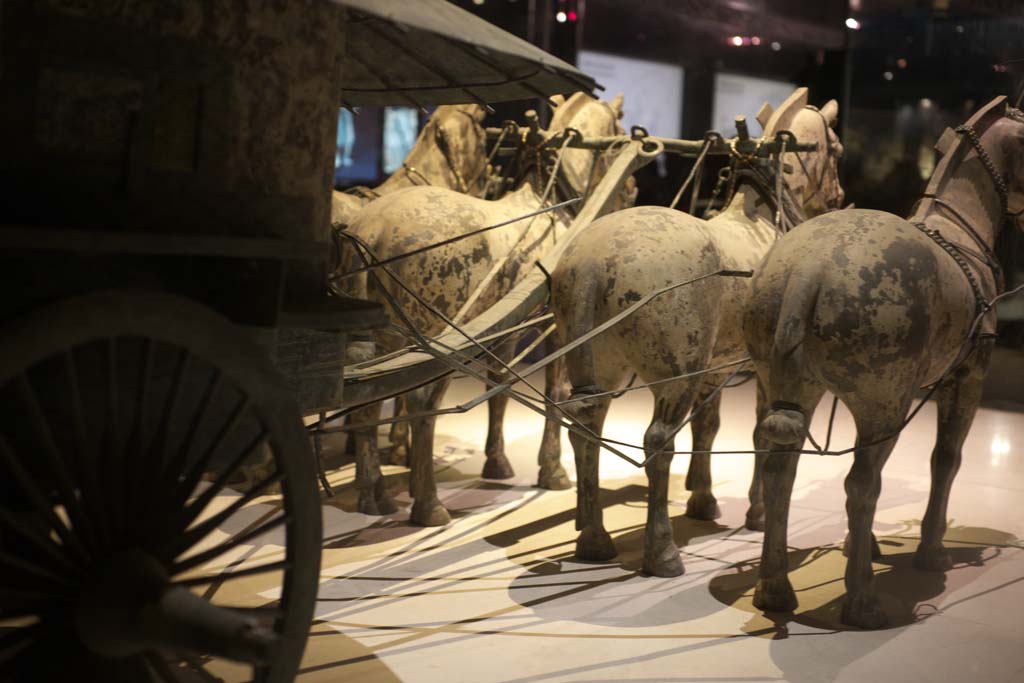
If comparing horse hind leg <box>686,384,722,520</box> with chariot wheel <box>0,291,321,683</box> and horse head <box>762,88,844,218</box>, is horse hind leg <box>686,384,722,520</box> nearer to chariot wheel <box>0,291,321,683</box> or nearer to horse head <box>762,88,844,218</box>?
horse head <box>762,88,844,218</box>

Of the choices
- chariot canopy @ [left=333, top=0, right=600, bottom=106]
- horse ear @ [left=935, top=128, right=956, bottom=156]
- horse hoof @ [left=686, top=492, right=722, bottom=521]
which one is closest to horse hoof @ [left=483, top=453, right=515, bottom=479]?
horse hoof @ [left=686, top=492, right=722, bottom=521]

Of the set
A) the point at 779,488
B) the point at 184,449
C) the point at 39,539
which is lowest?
Answer: the point at 779,488

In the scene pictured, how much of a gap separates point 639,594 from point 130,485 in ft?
9.37

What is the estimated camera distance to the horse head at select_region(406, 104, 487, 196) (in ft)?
22.1

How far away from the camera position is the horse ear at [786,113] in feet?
18.7

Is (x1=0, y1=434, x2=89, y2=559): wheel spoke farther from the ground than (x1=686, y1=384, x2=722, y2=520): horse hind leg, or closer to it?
farther from the ground

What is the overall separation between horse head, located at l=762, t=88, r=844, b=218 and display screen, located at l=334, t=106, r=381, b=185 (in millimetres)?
3478

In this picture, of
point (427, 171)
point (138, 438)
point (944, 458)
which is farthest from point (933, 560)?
point (138, 438)

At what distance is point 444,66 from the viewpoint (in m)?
3.75

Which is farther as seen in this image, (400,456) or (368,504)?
(400,456)

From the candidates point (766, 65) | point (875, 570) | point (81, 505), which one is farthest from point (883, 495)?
point (81, 505)

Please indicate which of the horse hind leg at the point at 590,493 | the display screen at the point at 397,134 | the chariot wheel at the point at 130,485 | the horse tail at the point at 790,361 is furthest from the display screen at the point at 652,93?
the chariot wheel at the point at 130,485

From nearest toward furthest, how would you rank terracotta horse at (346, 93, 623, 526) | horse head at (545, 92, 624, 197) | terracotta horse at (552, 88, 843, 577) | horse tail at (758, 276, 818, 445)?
horse tail at (758, 276, 818, 445) → terracotta horse at (552, 88, 843, 577) → terracotta horse at (346, 93, 623, 526) → horse head at (545, 92, 624, 197)

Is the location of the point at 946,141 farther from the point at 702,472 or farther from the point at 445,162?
the point at 445,162
